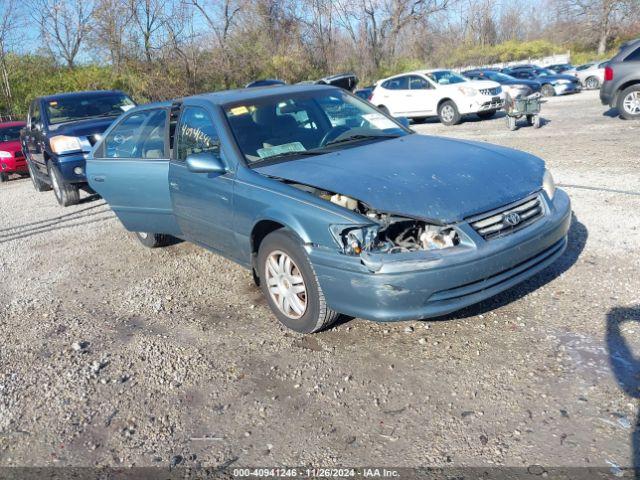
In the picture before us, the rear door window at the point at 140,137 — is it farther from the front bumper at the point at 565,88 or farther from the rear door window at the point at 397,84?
the front bumper at the point at 565,88

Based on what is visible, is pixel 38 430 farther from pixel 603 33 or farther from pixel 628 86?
pixel 603 33

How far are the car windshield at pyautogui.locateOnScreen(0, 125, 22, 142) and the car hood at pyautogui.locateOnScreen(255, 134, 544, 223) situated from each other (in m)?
12.5

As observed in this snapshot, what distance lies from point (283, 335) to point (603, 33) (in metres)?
54.5

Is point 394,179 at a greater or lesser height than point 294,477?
greater

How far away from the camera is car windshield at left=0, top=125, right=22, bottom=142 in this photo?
46.5 ft

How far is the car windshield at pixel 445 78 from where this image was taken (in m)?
16.5

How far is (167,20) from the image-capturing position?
84.2 ft

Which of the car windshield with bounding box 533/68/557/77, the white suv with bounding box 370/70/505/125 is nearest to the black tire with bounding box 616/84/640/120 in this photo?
the white suv with bounding box 370/70/505/125

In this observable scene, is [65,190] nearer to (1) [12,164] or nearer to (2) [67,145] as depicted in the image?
(2) [67,145]

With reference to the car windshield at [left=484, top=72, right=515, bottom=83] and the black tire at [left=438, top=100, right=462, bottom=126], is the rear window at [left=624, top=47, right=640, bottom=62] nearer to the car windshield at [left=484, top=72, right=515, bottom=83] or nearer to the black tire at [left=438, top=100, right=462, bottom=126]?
the black tire at [left=438, top=100, right=462, bottom=126]

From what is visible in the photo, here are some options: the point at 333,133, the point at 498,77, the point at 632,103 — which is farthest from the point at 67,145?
the point at 498,77

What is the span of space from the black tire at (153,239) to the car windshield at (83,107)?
4.22m

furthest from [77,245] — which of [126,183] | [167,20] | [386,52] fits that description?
[386,52]

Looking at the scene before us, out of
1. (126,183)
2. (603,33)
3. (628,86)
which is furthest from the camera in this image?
(603,33)
